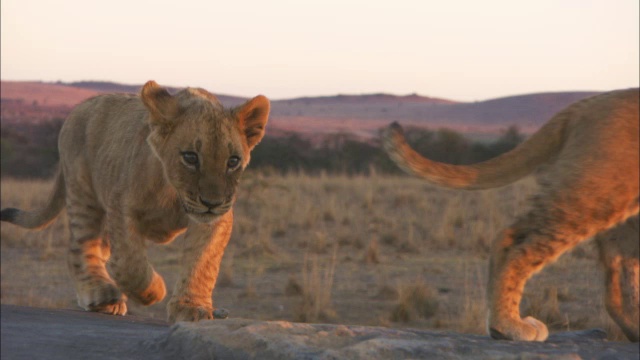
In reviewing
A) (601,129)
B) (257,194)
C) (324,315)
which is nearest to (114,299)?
(601,129)

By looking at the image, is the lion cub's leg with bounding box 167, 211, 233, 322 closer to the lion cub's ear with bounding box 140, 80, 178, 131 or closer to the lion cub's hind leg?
the lion cub's ear with bounding box 140, 80, 178, 131

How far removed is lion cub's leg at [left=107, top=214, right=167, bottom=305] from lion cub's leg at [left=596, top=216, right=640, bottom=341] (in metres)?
2.62

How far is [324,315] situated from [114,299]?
188 inches

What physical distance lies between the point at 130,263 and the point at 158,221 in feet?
0.85

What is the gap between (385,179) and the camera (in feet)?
86.2

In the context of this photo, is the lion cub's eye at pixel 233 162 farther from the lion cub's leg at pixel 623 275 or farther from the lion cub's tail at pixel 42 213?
the lion cub's tail at pixel 42 213

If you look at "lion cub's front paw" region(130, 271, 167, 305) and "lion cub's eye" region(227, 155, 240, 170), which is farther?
"lion cub's front paw" region(130, 271, 167, 305)

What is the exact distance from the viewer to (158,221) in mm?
5613

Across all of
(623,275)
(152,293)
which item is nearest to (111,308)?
(152,293)

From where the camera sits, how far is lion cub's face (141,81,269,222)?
5047 millimetres

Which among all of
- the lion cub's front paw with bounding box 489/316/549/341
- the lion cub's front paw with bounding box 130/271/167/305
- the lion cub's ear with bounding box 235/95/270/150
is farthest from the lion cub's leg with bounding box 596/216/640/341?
the lion cub's front paw with bounding box 130/271/167/305

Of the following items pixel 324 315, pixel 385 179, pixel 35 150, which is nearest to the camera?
pixel 324 315

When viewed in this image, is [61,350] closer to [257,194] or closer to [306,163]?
[257,194]

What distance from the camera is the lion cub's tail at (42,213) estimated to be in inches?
291
